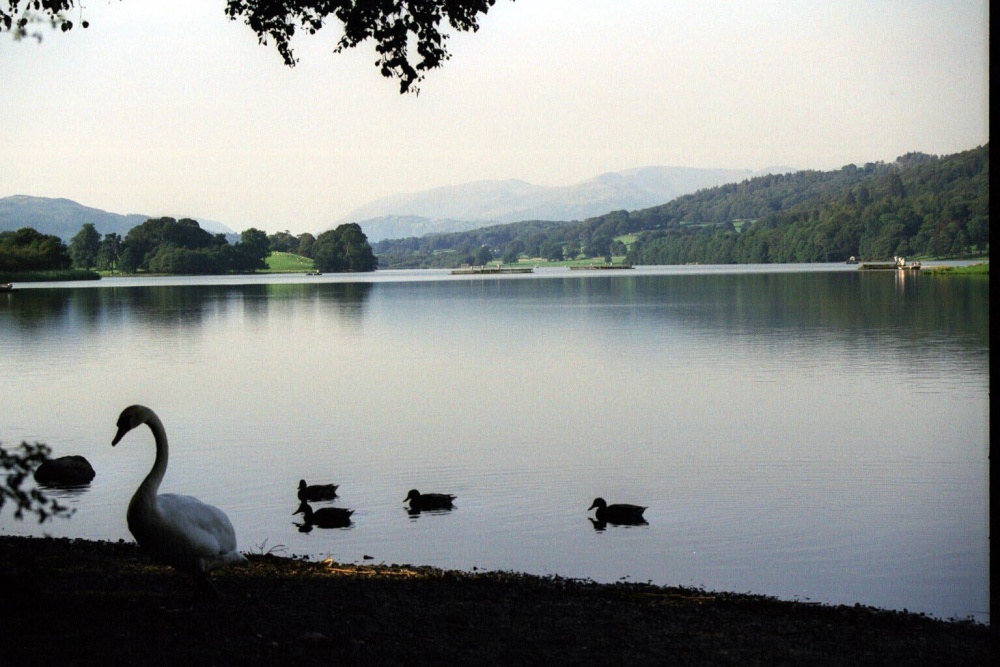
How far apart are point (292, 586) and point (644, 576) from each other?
4347 mm

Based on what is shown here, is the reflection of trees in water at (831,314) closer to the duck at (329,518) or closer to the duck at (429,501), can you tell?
the duck at (429,501)

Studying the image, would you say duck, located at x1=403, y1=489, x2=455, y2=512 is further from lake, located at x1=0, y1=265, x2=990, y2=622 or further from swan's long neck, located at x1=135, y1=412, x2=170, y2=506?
swan's long neck, located at x1=135, y1=412, x2=170, y2=506

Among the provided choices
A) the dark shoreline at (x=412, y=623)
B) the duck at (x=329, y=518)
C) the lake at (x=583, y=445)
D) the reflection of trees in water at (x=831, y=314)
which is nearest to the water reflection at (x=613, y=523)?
the lake at (x=583, y=445)

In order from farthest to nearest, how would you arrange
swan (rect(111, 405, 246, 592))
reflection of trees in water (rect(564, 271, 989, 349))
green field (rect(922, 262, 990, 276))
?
green field (rect(922, 262, 990, 276)), reflection of trees in water (rect(564, 271, 989, 349)), swan (rect(111, 405, 246, 592))

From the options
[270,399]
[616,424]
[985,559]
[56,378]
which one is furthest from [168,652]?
[56,378]

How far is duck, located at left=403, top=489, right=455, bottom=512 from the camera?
15.5 metres

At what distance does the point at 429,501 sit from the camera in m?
15.5

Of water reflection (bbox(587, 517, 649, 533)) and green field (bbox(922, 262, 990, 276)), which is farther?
green field (bbox(922, 262, 990, 276))

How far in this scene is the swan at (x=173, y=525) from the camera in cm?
800

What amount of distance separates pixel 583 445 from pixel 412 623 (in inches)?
521

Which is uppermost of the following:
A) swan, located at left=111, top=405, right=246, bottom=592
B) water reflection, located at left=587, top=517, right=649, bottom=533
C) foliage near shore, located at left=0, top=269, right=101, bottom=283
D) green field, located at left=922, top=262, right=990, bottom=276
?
foliage near shore, located at left=0, top=269, right=101, bottom=283

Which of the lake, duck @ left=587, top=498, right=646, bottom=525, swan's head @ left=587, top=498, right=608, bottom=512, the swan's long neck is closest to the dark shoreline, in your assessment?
the swan's long neck

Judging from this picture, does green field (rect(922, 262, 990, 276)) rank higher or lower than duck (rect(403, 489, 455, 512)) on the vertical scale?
higher

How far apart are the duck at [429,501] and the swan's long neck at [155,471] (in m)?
7.20
